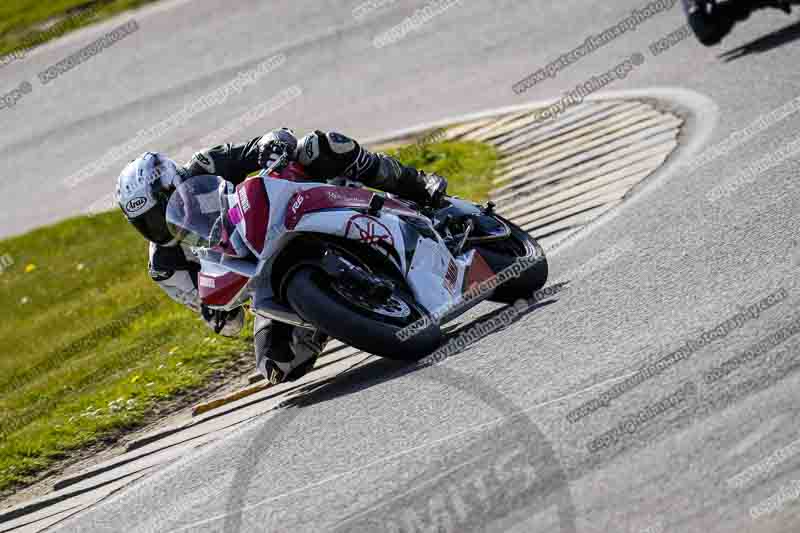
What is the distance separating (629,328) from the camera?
6.07 meters

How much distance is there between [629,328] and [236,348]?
3.82 m

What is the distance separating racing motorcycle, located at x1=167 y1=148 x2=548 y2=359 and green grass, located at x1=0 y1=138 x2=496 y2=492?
201 cm

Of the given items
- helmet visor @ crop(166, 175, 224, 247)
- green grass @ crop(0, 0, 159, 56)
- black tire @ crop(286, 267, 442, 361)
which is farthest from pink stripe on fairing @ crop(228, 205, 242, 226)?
green grass @ crop(0, 0, 159, 56)

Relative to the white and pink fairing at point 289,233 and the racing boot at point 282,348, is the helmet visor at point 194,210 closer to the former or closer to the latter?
the white and pink fairing at point 289,233

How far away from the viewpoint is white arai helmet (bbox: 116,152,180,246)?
23.6 feet

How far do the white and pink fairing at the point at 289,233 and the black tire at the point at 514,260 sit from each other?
62 cm

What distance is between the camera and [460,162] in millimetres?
12297

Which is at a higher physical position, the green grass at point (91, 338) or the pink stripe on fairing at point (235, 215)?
the pink stripe on fairing at point (235, 215)

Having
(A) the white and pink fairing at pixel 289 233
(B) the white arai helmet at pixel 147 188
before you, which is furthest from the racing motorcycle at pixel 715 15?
(B) the white arai helmet at pixel 147 188

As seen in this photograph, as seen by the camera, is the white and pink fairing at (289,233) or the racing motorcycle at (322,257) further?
the white and pink fairing at (289,233)

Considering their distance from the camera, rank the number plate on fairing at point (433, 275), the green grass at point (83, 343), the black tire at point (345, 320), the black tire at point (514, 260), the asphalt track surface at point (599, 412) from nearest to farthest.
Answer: the asphalt track surface at point (599, 412)
the black tire at point (345, 320)
the number plate on fairing at point (433, 275)
the black tire at point (514, 260)
the green grass at point (83, 343)

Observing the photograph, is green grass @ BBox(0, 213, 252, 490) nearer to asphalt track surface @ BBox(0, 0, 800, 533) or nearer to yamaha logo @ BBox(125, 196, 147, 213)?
yamaha logo @ BBox(125, 196, 147, 213)

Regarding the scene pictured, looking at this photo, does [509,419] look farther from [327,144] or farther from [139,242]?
[139,242]

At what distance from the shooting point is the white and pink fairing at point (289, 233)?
6668 mm
